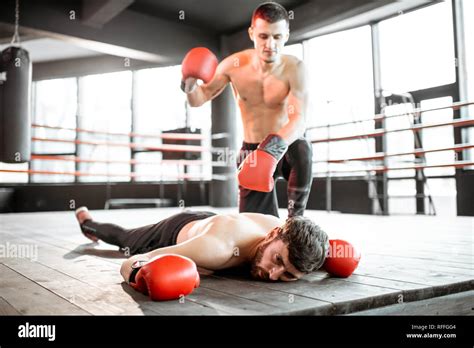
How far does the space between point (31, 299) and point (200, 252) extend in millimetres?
488

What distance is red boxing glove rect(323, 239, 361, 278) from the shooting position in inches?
58.7

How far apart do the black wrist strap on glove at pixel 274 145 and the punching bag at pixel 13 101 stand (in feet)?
10.9

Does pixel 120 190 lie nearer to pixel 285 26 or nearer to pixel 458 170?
pixel 458 170

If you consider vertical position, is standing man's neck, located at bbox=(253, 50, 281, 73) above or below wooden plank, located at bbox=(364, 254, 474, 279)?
above

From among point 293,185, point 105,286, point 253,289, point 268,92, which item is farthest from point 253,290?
point 268,92

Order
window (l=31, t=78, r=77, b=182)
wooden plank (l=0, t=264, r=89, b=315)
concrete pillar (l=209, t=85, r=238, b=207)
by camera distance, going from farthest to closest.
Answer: window (l=31, t=78, r=77, b=182) < concrete pillar (l=209, t=85, r=238, b=207) < wooden plank (l=0, t=264, r=89, b=315)

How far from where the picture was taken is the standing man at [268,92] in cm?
205

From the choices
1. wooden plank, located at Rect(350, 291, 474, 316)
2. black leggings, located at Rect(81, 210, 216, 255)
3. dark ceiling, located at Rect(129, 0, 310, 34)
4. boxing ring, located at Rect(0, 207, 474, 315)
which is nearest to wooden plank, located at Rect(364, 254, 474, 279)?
boxing ring, located at Rect(0, 207, 474, 315)

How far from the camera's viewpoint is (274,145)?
1.74 m

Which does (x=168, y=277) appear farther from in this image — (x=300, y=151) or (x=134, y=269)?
(x=300, y=151)

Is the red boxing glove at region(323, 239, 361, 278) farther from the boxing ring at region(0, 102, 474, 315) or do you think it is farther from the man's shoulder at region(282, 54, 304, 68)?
the man's shoulder at region(282, 54, 304, 68)

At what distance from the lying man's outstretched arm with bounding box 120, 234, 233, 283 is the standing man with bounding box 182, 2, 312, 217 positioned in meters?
0.57

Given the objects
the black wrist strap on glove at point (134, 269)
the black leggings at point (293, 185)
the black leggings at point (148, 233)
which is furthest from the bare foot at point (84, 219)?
the black wrist strap on glove at point (134, 269)

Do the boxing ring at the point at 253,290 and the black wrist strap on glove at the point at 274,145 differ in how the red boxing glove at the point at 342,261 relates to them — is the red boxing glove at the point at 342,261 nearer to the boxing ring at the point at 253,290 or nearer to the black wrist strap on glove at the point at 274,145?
the boxing ring at the point at 253,290
